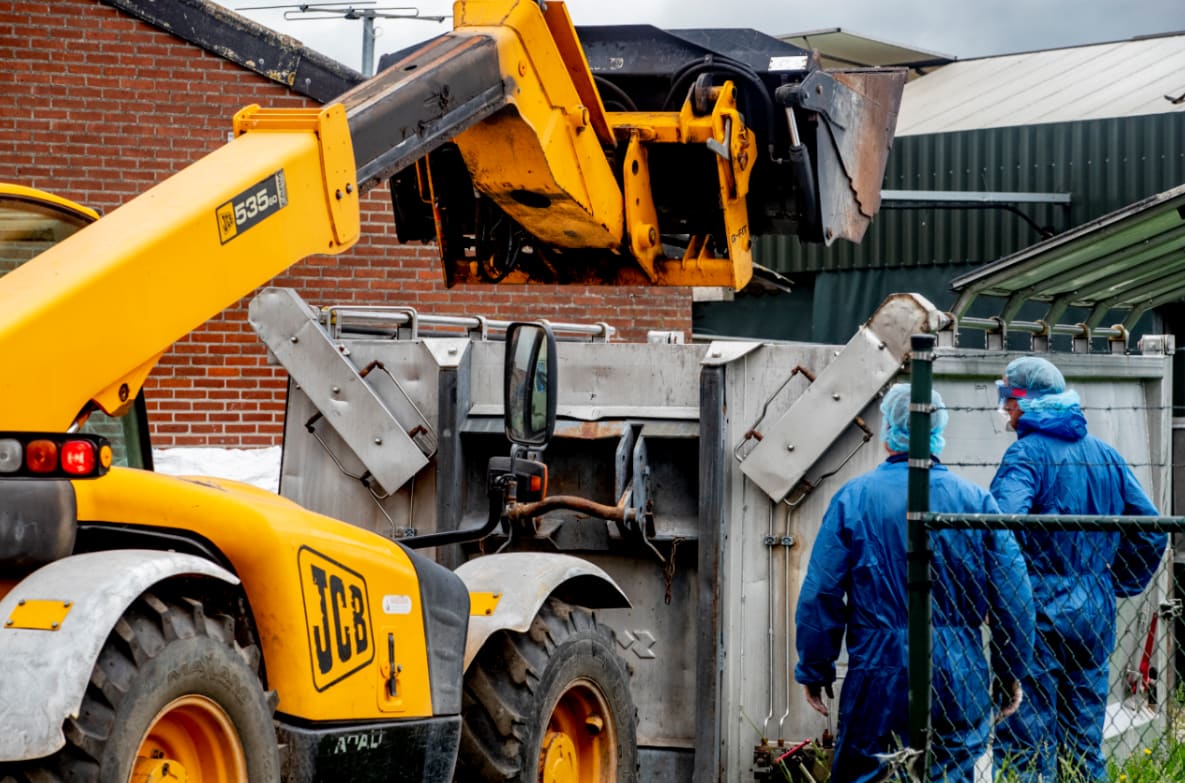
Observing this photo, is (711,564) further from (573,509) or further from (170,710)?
(170,710)

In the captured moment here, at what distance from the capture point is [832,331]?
18.6 metres

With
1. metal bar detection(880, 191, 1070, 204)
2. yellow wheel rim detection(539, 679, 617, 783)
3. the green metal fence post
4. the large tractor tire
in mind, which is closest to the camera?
the large tractor tire

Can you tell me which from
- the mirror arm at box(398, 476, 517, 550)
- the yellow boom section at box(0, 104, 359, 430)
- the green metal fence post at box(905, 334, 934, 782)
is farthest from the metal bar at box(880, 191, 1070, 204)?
the yellow boom section at box(0, 104, 359, 430)

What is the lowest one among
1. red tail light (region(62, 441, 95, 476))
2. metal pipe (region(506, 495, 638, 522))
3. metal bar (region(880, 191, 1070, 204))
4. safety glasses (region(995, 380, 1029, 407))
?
metal pipe (region(506, 495, 638, 522))

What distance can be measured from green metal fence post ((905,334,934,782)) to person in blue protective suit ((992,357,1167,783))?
1122 mm

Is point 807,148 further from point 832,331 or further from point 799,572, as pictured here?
point 832,331

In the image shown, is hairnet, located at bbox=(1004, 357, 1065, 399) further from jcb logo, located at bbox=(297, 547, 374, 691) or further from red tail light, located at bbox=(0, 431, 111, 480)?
red tail light, located at bbox=(0, 431, 111, 480)

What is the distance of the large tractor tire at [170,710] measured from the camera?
3.12 metres

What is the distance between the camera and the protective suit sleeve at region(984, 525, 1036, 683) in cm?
555

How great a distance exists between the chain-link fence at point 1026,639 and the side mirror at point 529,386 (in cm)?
125

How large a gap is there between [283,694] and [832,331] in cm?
1518

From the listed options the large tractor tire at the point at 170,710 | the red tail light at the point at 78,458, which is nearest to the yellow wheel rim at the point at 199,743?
the large tractor tire at the point at 170,710

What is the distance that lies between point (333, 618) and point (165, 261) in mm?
987

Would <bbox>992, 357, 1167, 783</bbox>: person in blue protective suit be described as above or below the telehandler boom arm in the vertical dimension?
below
